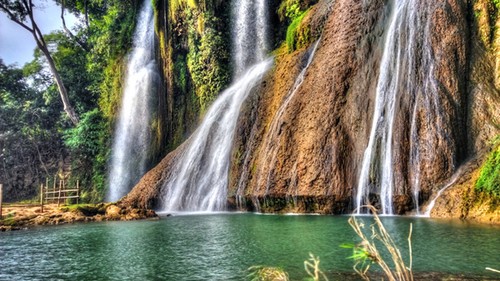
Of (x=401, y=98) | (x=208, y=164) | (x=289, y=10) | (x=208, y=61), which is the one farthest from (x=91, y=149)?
(x=401, y=98)

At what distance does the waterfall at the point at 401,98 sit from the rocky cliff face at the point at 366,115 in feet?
0.11

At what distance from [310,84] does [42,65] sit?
27561 mm

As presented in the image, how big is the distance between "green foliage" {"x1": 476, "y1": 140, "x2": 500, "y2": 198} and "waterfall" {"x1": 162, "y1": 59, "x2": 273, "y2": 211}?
8.56m

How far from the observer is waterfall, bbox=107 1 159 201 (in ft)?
80.3

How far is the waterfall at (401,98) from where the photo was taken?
1186 centimetres

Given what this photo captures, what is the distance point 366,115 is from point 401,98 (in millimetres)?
1144

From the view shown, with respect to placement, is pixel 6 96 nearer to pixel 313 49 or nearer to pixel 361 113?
pixel 313 49

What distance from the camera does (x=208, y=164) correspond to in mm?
17219

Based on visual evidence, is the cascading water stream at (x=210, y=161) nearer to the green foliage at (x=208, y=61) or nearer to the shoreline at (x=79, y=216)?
the green foliage at (x=208, y=61)

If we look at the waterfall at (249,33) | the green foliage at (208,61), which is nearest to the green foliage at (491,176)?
the green foliage at (208,61)

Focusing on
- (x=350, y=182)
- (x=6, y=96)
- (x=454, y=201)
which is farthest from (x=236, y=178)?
(x=6, y=96)

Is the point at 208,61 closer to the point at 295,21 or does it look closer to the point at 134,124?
the point at 295,21

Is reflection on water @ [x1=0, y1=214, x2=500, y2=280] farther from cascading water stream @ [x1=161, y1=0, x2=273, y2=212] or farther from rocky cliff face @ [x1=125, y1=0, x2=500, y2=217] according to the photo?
cascading water stream @ [x1=161, y1=0, x2=273, y2=212]

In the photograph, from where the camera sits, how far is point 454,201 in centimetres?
1038
